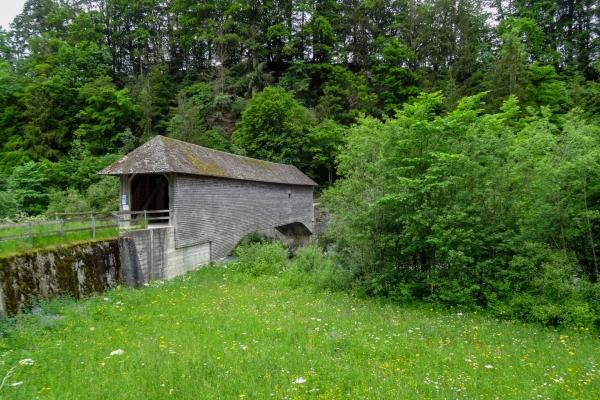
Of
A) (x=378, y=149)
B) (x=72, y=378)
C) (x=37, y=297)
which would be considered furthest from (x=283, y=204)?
(x=72, y=378)

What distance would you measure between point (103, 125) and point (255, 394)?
1323 inches

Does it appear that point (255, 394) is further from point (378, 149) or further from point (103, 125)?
point (103, 125)

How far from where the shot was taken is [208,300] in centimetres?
1023

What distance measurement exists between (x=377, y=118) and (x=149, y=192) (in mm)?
13945

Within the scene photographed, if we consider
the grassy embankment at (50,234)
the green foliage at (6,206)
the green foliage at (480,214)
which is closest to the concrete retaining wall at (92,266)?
the grassy embankment at (50,234)

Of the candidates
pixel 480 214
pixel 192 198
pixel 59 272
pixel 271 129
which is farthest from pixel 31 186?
pixel 480 214

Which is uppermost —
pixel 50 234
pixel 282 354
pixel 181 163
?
pixel 181 163

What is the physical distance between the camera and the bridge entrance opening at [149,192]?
16.6m

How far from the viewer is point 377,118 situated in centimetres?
2089

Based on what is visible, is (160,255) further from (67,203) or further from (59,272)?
(67,203)

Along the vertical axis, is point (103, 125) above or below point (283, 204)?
above

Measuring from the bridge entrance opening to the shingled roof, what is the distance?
82.7 inches

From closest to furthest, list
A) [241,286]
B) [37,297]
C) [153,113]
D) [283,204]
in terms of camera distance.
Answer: [37,297], [241,286], [283,204], [153,113]

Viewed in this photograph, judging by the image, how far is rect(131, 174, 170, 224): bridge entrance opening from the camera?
16.6 m
